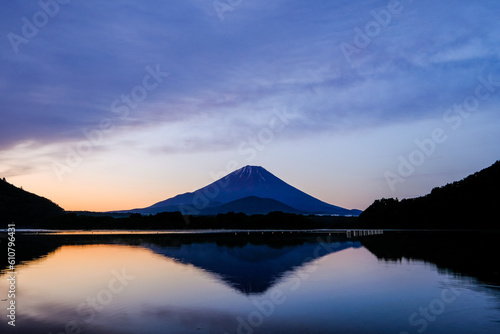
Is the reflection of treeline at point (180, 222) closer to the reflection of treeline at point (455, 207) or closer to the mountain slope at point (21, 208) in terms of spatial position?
the mountain slope at point (21, 208)

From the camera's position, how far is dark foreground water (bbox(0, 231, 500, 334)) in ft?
53.3

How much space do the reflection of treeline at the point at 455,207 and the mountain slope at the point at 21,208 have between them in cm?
10983

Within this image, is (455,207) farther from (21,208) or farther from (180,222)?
(21,208)

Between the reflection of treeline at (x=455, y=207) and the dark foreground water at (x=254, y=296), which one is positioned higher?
the reflection of treeline at (x=455, y=207)

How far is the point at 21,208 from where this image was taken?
149 meters

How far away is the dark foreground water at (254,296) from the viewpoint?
16.2 m

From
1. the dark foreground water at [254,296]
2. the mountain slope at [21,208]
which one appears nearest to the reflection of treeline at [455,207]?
the dark foreground water at [254,296]

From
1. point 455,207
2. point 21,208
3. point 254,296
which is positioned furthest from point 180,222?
point 254,296

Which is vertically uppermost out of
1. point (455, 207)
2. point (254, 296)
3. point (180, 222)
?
point (455, 207)

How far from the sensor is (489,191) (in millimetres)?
103562

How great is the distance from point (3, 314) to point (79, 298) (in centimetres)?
415

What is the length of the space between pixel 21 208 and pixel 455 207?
126579mm

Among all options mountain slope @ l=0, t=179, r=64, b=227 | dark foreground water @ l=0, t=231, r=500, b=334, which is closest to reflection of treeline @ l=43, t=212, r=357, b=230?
mountain slope @ l=0, t=179, r=64, b=227

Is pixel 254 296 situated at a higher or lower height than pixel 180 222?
lower
